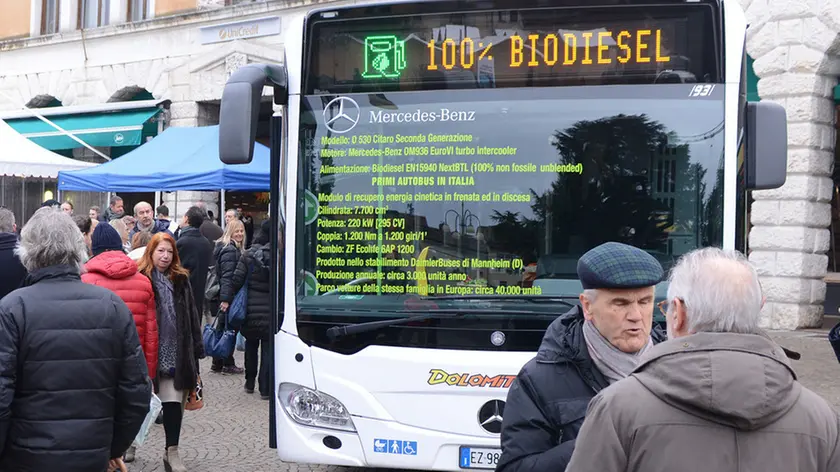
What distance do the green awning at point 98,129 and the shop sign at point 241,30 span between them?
1.95 metres

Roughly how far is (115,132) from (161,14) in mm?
2675

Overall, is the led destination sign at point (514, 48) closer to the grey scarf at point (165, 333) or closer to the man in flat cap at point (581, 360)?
the grey scarf at point (165, 333)

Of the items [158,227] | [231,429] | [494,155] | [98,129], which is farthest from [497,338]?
[98,129]

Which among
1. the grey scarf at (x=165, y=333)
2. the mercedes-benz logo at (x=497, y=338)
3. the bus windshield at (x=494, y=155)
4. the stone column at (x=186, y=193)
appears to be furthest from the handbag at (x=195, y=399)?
the stone column at (x=186, y=193)

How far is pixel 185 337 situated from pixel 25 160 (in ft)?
29.1

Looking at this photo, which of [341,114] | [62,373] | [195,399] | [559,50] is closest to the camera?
[62,373]

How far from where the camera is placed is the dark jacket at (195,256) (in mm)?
9281

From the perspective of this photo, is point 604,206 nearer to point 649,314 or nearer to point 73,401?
point 649,314

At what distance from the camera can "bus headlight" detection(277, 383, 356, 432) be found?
4602 mm

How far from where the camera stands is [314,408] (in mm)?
4672

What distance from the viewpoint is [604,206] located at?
14.7 feet

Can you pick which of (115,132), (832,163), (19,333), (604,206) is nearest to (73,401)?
(19,333)

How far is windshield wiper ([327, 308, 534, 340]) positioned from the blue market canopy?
8.01 metres

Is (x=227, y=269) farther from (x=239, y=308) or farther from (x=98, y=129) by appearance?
(x=98, y=129)
